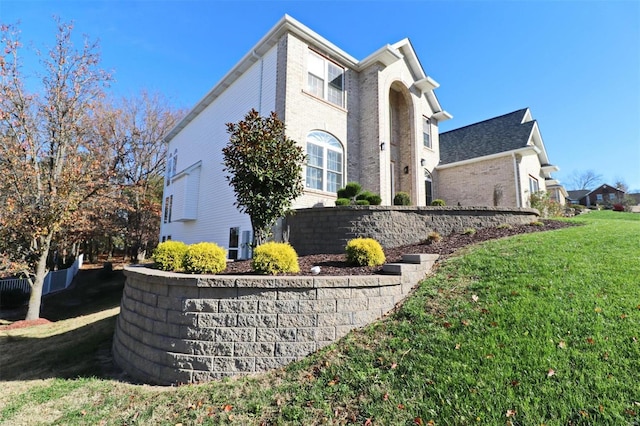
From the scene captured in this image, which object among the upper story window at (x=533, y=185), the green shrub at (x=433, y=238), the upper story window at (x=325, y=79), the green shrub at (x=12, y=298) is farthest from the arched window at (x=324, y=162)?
the green shrub at (x=12, y=298)

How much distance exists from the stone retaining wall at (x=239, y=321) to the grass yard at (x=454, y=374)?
9.4 inches

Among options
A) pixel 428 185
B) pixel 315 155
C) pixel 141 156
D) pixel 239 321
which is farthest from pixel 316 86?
pixel 141 156

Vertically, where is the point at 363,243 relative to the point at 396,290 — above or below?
above

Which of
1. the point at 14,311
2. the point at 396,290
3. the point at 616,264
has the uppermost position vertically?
the point at 616,264

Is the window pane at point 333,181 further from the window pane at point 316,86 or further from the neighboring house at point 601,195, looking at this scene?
the neighboring house at point 601,195

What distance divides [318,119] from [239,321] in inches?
361

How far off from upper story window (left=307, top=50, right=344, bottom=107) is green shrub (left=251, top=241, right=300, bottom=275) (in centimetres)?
855

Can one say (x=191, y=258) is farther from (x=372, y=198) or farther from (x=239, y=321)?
(x=372, y=198)

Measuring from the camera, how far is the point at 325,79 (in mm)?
12188

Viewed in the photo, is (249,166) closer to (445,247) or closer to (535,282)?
(445,247)

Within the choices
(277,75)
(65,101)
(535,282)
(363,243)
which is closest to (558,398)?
(535,282)

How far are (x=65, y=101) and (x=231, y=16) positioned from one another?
7907mm

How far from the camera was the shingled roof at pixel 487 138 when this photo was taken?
16219 mm

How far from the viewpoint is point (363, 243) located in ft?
20.0
